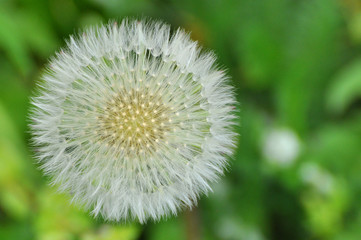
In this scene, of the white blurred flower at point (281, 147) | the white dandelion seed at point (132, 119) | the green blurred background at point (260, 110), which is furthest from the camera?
the white blurred flower at point (281, 147)

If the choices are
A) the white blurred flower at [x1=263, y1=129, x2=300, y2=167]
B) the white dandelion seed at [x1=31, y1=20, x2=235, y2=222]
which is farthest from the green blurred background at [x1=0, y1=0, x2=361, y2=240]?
the white dandelion seed at [x1=31, y1=20, x2=235, y2=222]

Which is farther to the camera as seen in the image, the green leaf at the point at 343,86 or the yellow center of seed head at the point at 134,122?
the green leaf at the point at 343,86

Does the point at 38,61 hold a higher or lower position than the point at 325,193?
higher

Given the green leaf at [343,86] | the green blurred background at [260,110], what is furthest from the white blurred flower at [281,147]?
the green leaf at [343,86]

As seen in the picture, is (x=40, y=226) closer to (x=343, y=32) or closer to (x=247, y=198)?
(x=247, y=198)

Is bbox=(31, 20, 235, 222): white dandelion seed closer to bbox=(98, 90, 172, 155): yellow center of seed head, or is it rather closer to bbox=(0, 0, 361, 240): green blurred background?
bbox=(98, 90, 172, 155): yellow center of seed head

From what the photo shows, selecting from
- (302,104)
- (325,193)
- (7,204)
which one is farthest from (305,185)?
(7,204)

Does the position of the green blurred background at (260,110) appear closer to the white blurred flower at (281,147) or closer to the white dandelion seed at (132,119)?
the white blurred flower at (281,147)

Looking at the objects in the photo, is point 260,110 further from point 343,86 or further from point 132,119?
point 132,119
